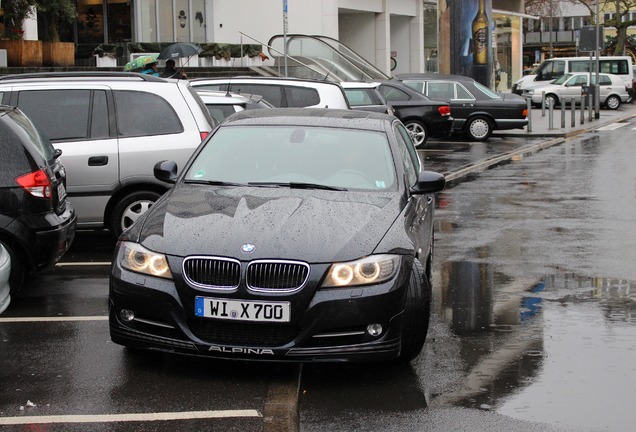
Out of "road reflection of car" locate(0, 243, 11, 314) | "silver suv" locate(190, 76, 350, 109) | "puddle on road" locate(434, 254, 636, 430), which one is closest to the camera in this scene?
"puddle on road" locate(434, 254, 636, 430)

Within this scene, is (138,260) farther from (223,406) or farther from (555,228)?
(555,228)

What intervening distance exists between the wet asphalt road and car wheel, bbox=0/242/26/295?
0.21m

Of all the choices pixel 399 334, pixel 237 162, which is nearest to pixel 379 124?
pixel 237 162

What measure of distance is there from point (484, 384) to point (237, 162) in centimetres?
257

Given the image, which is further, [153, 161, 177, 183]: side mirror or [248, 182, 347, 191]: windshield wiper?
[153, 161, 177, 183]: side mirror

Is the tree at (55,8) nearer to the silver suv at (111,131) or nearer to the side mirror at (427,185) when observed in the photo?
the silver suv at (111,131)

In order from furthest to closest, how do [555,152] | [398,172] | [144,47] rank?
[144,47]
[555,152]
[398,172]

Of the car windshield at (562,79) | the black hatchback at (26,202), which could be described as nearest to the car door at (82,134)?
the black hatchback at (26,202)

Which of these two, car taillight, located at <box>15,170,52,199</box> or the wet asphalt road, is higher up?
car taillight, located at <box>15,170,52,199</box>

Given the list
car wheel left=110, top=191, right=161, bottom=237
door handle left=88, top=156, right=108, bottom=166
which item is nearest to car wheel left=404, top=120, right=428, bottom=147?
car wheel left=110, top=191, right=161, bottom=237

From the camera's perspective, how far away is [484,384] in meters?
6.40

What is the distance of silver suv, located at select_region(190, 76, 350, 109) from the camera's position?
1617 cm

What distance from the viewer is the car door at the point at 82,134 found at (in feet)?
34.5

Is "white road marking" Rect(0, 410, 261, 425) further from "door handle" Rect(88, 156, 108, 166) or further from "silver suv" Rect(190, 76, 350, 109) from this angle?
"silver suv" Rect(190, 76, 350, 109)
